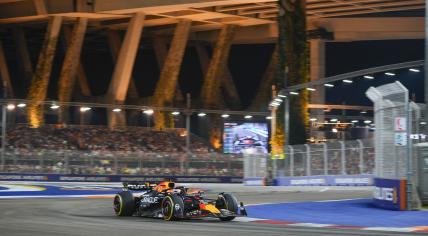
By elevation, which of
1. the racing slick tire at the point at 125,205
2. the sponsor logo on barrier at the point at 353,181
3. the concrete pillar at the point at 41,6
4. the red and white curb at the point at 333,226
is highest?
the concrete pillar at the point at 41,6

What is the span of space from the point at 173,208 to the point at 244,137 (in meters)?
58.9

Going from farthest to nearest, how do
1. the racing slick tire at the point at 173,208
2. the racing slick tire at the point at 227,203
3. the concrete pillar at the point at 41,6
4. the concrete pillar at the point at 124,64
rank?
the concrete pillar at the point at 124,64
the concrete pillar at the point at 41,6
the racing slick tire at the point at 227,203
the racing slick tire at the point at 173,208

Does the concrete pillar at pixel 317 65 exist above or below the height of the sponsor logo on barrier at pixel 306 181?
above

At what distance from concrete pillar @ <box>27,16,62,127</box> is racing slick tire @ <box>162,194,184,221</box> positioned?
2000 inches

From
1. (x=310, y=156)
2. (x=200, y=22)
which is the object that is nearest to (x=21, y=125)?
(x=200, y=22)

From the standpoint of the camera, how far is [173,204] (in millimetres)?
17469

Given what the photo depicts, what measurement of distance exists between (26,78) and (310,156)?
4798 centimetres

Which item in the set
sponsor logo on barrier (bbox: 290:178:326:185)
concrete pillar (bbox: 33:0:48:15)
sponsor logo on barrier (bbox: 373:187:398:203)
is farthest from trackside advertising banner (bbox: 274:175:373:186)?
concrete pillar (bbox: 33:0:48:15)

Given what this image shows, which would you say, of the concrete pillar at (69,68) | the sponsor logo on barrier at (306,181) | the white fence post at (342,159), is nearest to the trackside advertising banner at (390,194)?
the white fence post at (342,159)

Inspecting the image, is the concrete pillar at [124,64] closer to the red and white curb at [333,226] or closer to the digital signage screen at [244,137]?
the digital signage screen at [244,137]

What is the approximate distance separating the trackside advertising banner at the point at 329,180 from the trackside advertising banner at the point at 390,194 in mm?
12068

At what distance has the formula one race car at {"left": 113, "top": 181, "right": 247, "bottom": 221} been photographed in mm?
17375

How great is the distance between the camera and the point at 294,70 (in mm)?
43844

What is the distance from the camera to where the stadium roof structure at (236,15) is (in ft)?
209
